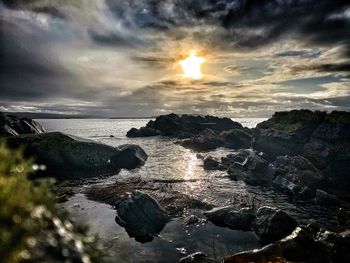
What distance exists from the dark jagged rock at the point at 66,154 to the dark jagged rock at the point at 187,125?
223 ft

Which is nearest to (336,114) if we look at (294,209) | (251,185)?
(251,185)

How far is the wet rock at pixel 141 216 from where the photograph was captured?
636 inches

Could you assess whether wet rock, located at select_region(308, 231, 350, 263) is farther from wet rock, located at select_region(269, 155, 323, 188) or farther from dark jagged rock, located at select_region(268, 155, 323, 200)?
wet rock, located at select_region(269, 155, 323, 188)

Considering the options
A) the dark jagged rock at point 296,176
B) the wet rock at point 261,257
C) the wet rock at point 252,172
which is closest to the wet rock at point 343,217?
the dark jagged rock at point 296,176

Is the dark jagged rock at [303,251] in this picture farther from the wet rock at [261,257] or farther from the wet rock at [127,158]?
the wet rock at [127,158]

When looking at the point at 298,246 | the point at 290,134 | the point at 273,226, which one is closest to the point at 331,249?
the point at 298,246

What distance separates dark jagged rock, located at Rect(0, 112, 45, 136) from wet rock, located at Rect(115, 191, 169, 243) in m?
23.6

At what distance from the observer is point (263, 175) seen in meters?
32.5

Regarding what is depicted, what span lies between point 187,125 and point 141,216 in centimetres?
9606

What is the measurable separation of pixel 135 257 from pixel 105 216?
5.75m

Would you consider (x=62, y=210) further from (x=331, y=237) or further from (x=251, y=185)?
(x=251, y=185)

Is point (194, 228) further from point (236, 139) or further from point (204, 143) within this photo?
point (236, 139)

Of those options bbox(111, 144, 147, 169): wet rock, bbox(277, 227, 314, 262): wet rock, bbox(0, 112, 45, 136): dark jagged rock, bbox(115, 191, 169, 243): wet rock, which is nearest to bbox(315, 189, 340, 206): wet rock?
bbox(277, 227, 314, 262): wet rock

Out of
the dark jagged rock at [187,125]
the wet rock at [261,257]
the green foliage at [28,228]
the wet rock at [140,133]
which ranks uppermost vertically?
the green foliage at [28,228]
